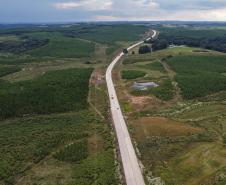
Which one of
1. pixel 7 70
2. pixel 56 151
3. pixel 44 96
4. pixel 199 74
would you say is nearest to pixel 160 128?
pixel 56 151

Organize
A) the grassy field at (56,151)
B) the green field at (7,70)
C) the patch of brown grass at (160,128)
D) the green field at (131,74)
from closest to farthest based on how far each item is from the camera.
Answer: the grassy field at (56,151), the patch of brown grass at (160,128), the green field at (131,74), the green field at (7,70)

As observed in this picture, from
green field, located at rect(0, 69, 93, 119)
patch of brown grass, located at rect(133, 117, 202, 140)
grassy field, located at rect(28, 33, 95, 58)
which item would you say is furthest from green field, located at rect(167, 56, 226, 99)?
grassy field, located at rect(28, 33, 95, 58)

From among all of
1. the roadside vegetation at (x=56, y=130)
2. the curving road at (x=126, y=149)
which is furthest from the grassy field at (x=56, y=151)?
the curving road at (x=126, y=149)

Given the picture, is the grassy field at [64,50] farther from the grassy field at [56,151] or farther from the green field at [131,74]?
the grassy field at [56,151]

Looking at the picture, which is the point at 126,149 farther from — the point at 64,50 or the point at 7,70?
the point at 64,50

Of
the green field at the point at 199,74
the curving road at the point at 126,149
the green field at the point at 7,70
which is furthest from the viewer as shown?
the green field at the point at 7,70

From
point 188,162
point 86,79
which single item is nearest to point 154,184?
point 188,162
